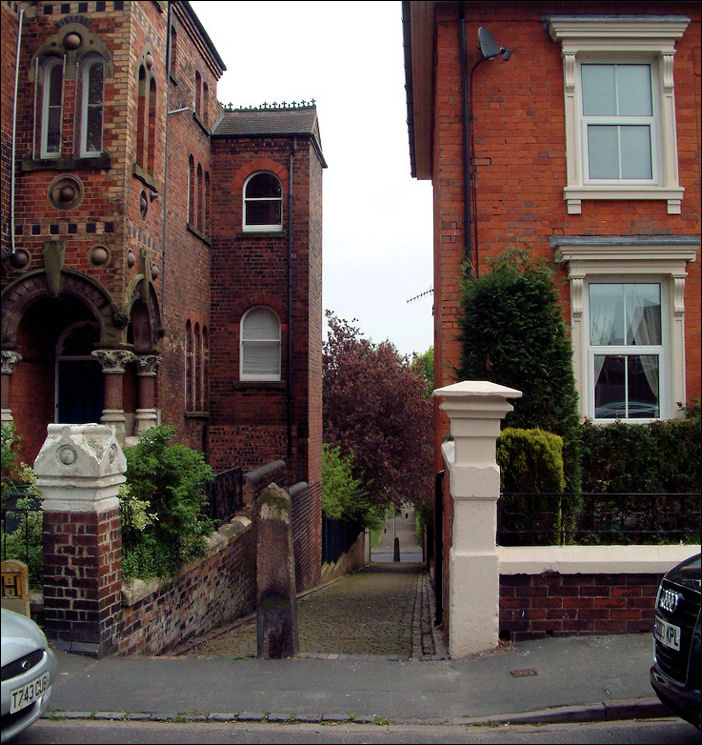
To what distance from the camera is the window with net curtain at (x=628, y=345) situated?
10906mm

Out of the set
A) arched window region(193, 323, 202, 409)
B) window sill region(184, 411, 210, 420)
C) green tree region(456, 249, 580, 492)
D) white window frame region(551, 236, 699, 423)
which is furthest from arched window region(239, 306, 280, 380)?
green tree region(456, 249, 580, 492)

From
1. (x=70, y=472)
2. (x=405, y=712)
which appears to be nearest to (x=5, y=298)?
(x=70, y=472)

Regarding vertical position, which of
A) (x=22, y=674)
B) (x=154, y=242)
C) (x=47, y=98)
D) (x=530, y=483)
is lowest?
(x=22, y=674)

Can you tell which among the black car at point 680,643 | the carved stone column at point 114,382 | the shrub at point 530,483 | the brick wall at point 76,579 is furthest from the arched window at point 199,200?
the black car at point 680,643

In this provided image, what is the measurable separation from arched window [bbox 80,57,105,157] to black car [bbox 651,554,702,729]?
11.4 metres

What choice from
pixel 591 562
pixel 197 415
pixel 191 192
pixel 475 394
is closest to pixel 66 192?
pixel 191 192

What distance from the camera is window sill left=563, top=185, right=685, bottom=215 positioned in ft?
35.7

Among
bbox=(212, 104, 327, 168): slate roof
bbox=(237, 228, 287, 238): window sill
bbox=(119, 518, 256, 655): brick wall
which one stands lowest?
bbox=(119, 518, 256, 655): brick wall

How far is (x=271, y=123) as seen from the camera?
19.6 m

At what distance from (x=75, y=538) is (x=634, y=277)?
7.91 metres

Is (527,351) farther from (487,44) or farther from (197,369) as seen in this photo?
(197,369)

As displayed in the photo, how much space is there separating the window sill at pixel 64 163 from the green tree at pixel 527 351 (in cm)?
705

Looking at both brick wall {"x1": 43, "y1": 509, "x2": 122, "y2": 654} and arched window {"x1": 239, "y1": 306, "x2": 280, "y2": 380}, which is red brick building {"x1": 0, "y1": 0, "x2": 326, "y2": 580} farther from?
brick wall {"x1": 43, "y1": 509, "x2": 122, "y2": 654}

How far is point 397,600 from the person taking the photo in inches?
567
